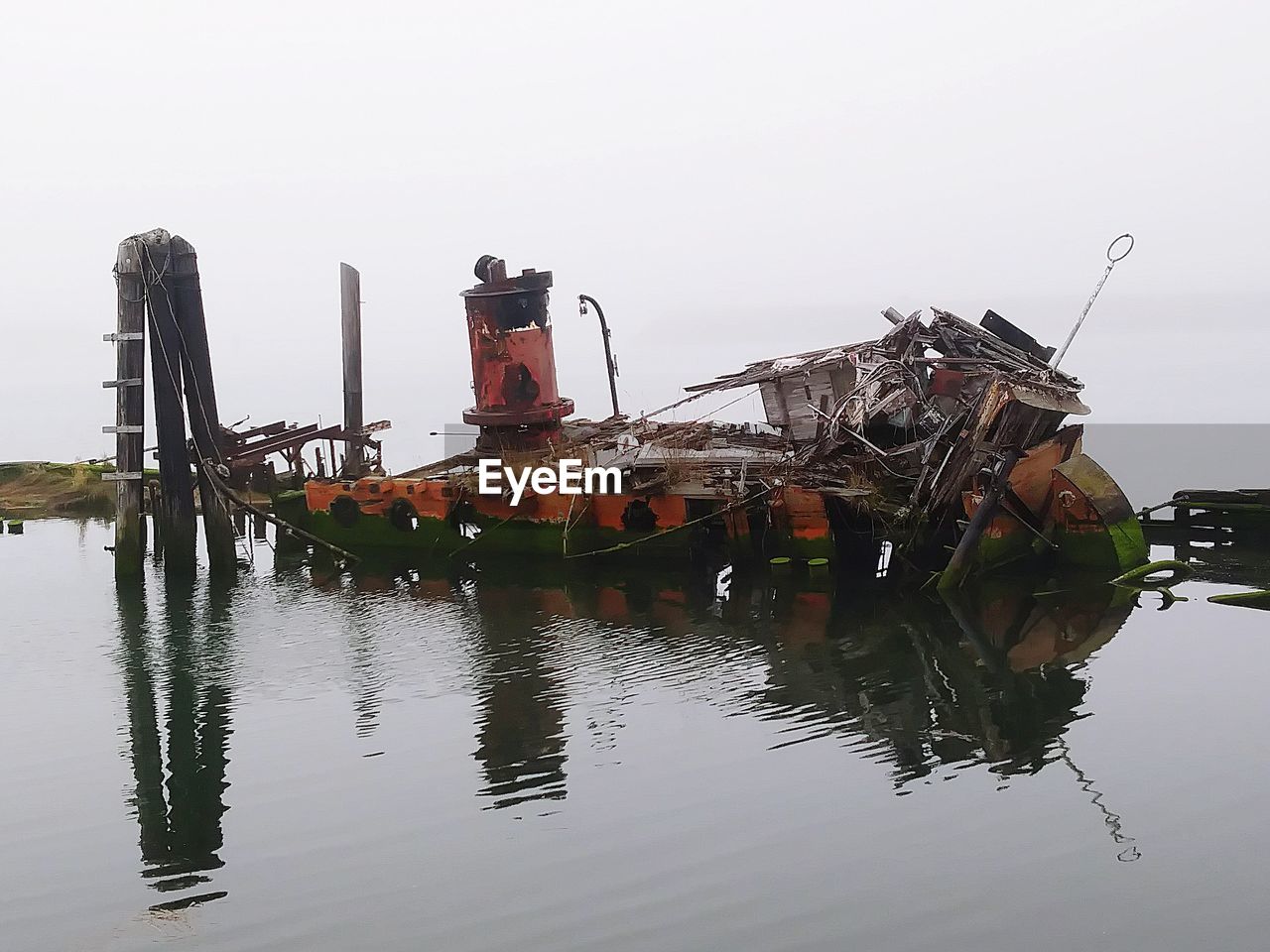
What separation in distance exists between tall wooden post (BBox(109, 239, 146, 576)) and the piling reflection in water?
1.56 metres

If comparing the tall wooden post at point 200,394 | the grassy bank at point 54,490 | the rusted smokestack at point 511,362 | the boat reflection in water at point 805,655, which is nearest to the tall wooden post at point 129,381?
the tall wooden post at point 200,394

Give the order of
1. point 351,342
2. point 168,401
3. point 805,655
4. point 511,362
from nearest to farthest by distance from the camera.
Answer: point 805,655 < point 168,401 < point 511,362 < point 351,342

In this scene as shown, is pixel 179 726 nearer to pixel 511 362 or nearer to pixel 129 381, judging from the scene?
pixel 129 381

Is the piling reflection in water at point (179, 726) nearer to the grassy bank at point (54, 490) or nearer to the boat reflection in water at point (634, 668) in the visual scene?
the boat reflection in water at point (634, 668)

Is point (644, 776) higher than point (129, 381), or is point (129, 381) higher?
point (129, 381)

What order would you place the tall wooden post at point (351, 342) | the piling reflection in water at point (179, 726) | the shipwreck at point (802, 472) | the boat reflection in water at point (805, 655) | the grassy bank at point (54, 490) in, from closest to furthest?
the piling reflection in water at point (179, 726) < the boat reflection in water at point (805, 655) < the shipwreck at point (802, 472) < the tall wooden post at point (351, 342) < the grassy bank at point (54, 490)

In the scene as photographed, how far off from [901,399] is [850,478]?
1.62m

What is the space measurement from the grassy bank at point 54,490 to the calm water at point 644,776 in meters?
14.1

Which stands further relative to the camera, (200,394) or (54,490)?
(54,490)

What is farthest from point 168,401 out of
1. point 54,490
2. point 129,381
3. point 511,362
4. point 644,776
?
point 54,490

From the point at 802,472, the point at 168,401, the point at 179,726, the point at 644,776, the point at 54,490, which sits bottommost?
the point at 644,776

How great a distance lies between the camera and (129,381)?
19766 millimetres

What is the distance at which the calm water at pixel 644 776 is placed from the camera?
798 centimetres

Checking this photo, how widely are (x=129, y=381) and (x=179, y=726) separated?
8.86m
